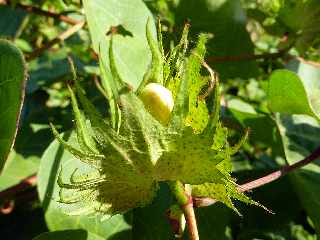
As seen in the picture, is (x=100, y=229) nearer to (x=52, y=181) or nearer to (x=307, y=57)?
(x=52, y=181)

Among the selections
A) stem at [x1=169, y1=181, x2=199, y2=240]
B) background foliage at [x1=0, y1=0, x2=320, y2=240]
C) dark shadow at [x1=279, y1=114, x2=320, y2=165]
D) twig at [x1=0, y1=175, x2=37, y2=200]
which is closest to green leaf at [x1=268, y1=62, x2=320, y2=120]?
background foliage at [x1=0, y1=0, x2=320, y2=240]

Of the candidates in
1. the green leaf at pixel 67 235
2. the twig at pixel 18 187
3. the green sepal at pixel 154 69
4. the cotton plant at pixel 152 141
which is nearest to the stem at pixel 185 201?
the cotton plant at pixel 152 141

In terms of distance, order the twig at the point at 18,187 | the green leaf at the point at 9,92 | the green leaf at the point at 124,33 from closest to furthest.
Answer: the green leaf at the point at 9,92 < the green leaf at the point at 124,33 < the twig at the point at 18,187

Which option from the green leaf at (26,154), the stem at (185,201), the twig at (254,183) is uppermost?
the stem at (185,201)

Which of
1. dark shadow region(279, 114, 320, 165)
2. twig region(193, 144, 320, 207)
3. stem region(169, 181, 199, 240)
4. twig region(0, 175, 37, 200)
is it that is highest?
stem region(169, 181, 199, 240)

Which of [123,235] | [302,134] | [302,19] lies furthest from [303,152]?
[123,235]

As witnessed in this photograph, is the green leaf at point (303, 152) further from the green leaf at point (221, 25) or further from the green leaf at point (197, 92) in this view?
the green leaf at point (197, 92)

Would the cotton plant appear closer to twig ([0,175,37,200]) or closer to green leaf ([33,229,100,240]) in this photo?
green leaf ([33,229,100,240])

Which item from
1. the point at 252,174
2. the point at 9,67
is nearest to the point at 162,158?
the point at 9,67
